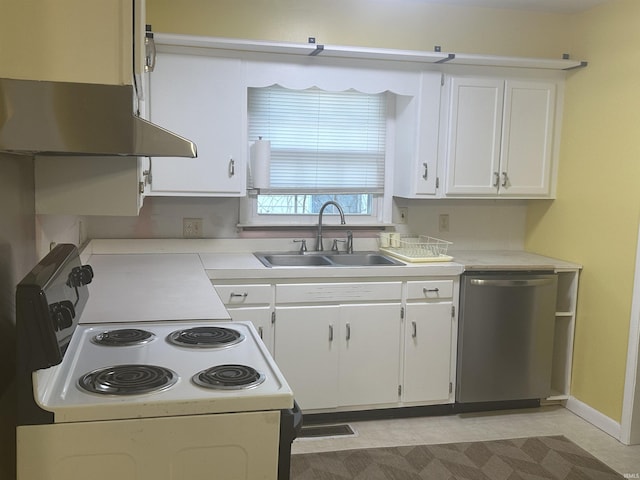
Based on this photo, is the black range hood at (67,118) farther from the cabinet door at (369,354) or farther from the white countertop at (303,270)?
the cabinet door at (369,354)

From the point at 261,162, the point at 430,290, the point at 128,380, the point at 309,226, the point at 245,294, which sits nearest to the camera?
the point at 128,380

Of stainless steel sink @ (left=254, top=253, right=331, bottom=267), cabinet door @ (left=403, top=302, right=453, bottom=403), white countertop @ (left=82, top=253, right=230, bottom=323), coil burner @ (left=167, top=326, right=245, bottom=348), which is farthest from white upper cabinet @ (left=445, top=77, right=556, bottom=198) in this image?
coil burner @ (left=167, top=326, right=245, bottom=348)

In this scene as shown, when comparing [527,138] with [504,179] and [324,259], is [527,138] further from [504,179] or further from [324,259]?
[324,259]

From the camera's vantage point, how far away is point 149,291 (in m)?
2.58

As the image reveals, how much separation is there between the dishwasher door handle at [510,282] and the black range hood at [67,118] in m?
2.58

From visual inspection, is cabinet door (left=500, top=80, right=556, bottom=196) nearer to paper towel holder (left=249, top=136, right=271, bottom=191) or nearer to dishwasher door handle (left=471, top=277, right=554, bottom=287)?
dishwasher door handle (left=471, top=277, right=554, bottom=287)

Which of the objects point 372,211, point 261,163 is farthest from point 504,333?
point 261,163

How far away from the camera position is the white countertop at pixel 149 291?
2.21m

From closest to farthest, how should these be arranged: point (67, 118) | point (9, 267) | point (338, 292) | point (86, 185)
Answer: point (67, 118) < point (9, 267) < point (86, 185) < point (338, 292)

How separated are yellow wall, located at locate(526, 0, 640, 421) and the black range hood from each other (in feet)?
9.50

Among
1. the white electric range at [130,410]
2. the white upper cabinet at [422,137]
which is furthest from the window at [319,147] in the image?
the white electric range at [130,410]

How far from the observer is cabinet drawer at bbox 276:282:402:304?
3301 mm

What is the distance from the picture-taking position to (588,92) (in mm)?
3693

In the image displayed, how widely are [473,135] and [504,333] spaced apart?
1.21m
